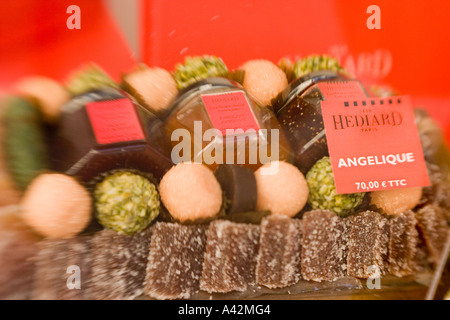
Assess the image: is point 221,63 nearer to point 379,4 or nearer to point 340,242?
point 379,4

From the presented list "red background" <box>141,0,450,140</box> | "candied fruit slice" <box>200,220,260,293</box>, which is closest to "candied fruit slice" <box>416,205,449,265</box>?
"red background" <box>141,0,450,140</box>

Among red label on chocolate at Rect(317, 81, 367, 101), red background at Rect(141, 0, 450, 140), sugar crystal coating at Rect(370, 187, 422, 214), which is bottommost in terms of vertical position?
sugar crystal coating at Rect(370, 187, 422, 214)

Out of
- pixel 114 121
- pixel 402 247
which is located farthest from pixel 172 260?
pixel 402 247

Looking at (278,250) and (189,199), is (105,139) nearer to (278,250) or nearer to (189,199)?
(189,199)

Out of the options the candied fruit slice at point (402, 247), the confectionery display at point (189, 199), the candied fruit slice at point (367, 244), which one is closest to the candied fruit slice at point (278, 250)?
the confectionery display at point (189, 199)

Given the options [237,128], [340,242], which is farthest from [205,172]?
[340,242]

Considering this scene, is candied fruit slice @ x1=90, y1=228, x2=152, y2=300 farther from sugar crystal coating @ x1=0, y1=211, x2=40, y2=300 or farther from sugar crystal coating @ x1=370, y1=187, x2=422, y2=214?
sugar crystal coating @ x1=370, y1=187, x2=422, y2=214
